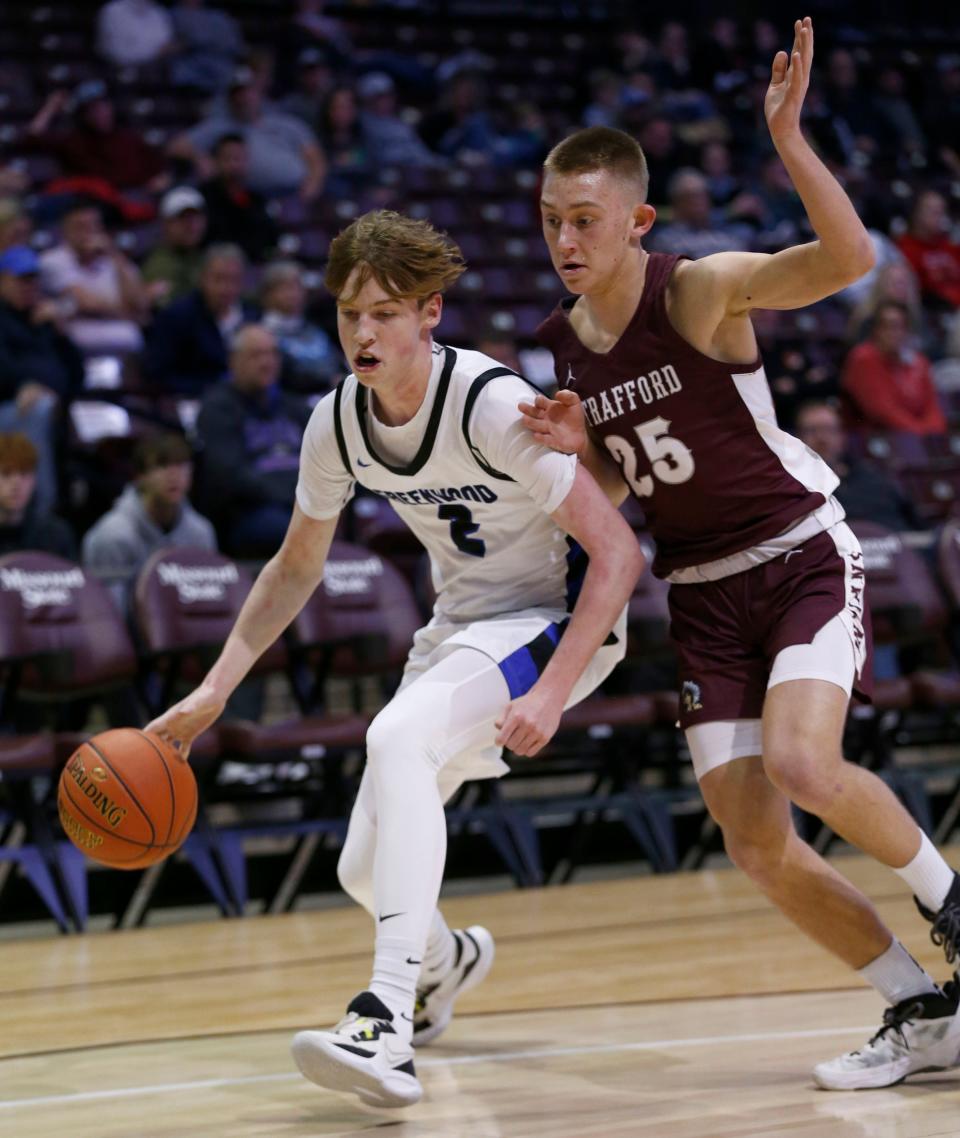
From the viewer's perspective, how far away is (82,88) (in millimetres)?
11477

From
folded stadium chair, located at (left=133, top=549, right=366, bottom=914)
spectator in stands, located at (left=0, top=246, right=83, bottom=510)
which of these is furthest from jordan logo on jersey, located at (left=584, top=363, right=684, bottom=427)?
spectator in stands, located at (left=0, top=246, right=83, bottom=510)

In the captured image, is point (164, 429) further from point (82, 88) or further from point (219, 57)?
point (219, 57)

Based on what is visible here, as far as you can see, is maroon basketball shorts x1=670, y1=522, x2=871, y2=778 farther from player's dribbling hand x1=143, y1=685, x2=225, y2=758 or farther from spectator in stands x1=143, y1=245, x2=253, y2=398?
spectator in stands x1=143, y1=245, x2=253, y2=398

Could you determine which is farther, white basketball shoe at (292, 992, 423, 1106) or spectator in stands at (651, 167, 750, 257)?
spectator in stands at (651, 167, 750, 257)

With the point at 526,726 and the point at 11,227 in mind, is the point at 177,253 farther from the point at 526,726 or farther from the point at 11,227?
the point at 526,726

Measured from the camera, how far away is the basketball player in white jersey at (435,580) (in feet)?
11.4

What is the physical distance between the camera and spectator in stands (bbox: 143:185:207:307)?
9523 millimetres

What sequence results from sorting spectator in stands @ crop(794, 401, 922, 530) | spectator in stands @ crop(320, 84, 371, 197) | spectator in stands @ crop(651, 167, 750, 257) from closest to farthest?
spectator in stands @ crop(794, 401, 922, 530) < spectator in stands @ crop(651, 167, 750, 257) < spectator in stands @ crop(320, 84, 371, 197)

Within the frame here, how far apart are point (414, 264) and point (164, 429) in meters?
4.78

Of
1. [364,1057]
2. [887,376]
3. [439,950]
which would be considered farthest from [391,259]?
[887,376]

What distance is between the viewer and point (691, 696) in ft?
12.7

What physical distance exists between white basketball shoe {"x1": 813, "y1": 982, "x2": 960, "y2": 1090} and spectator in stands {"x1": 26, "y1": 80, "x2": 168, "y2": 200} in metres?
8.29

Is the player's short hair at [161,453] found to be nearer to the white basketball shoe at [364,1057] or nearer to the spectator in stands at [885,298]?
the white basketball shoe at [364,1057]

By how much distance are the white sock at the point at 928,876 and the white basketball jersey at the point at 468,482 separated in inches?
36.2
